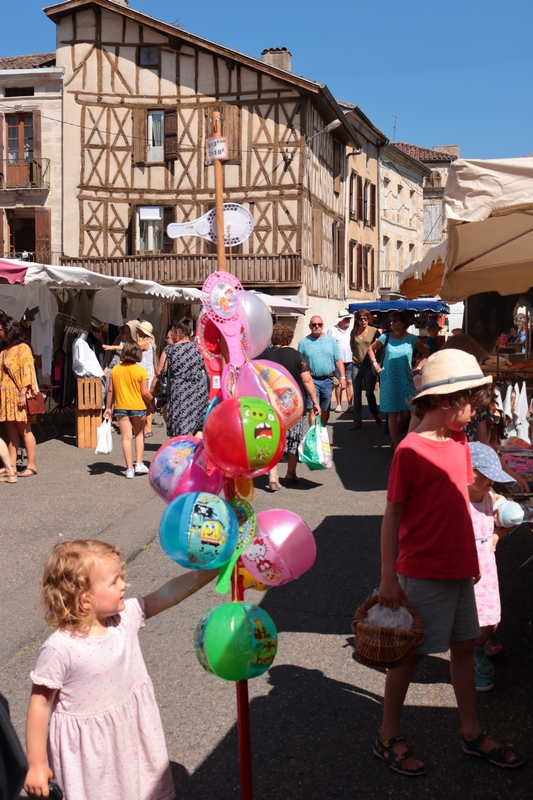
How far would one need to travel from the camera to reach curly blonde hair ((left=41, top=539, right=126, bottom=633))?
7.27 feet

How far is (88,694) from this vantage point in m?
2.22

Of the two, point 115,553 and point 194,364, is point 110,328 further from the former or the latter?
point 115,553

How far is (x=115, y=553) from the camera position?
2324 millimetres

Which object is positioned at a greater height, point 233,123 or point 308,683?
point 233,123

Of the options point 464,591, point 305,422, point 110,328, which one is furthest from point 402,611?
point 110,328

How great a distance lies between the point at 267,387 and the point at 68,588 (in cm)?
97

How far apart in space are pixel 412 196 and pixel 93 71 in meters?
21.2

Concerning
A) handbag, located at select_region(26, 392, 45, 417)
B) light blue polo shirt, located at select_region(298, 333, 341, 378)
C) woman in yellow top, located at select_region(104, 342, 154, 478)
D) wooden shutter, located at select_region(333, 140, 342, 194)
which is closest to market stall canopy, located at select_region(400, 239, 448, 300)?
light blue polo shirt, located at select_region(298, 333, 341, 378)

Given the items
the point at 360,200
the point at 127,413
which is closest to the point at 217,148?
the point at 127,413

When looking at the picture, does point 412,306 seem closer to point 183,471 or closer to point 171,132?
point 171,132

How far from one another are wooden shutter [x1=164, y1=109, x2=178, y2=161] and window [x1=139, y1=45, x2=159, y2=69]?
1560 mm

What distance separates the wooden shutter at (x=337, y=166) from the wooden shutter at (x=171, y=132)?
667 cm

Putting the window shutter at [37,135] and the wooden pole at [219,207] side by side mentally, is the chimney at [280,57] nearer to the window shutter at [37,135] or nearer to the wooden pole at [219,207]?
the window shutter at [37,135]

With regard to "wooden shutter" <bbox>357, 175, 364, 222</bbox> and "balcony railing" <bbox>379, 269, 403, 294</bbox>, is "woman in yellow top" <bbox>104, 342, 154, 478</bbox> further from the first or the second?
"balcony railing" <bbox>379, 269, 403, 294</bbox>
